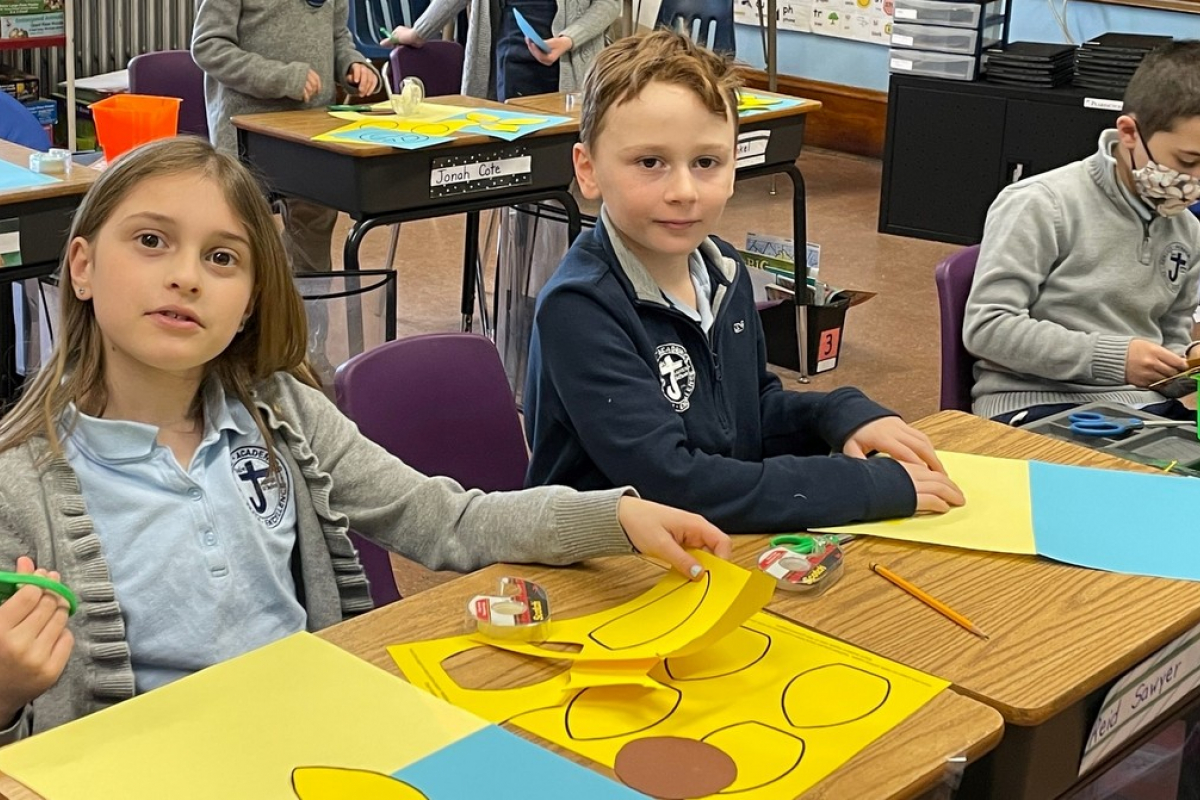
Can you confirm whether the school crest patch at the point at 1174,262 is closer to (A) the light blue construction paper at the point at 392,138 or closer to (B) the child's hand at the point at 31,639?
(A) the light blue construction paper at the point at 392,138

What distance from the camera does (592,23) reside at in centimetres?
451

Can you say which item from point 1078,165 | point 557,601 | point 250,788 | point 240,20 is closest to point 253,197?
point 557,601

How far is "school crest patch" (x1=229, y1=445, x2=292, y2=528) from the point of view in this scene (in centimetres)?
144

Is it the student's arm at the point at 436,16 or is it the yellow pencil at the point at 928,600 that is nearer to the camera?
the yellow pencil at the point at 928,600

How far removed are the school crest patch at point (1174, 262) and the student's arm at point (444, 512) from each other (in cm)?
142

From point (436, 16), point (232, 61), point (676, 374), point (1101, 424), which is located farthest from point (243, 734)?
point (436, 16)

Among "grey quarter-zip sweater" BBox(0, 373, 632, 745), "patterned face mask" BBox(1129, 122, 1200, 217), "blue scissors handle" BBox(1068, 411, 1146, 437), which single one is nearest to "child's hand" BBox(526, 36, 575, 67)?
"patterned face mask" BBox(1129, 122, 1200, 217)

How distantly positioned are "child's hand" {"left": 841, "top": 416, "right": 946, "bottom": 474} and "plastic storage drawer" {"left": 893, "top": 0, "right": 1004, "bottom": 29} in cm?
406

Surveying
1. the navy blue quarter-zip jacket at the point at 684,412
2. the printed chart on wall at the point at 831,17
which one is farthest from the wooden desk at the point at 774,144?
the printed chart on wall at the point at 831,17

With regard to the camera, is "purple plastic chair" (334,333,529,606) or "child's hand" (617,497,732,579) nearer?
"child's hand" (617,497,732,579)

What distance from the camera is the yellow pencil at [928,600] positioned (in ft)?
4.34

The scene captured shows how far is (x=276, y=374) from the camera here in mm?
1534

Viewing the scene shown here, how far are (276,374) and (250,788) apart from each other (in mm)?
608

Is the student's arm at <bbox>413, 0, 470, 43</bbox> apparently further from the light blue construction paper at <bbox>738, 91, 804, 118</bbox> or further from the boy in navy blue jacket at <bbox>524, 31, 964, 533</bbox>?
the boy in navy blue jacket at <bbox>524, 31, 964, 533</bbox>
